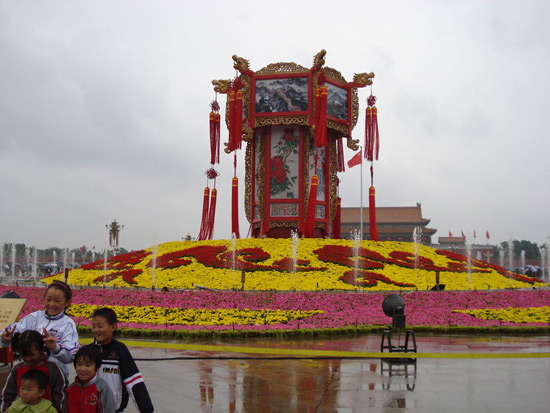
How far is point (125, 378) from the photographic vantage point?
461cm

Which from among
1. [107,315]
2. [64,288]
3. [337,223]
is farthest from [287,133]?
[107,315]

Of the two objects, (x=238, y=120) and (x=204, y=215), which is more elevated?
(x=238, y=120)

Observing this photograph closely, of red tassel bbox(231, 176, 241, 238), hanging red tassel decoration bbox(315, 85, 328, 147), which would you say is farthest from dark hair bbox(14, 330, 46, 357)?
red tassel bbox(231, 176, 241, 238)

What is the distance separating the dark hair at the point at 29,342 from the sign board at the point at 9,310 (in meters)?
1.69

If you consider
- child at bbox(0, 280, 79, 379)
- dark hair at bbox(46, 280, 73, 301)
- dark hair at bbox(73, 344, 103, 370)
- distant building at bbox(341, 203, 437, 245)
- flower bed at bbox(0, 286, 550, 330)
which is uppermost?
distant building at bbox(341, 203, 437, 245)

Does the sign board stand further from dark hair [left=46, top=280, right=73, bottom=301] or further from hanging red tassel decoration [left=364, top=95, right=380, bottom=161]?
hanging red tassel decoration [left=364, top=95, right=380, bottom=161]

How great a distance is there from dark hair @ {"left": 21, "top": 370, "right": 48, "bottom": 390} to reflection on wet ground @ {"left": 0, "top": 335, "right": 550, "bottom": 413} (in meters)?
2.86

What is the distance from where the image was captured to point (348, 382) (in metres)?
8.44

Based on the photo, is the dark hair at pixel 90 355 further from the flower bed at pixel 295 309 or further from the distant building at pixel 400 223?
the distant building at pixel 400 223

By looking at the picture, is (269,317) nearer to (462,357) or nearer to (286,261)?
(462,357)

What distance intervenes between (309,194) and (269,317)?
63.6ft

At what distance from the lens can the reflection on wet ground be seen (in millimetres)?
7105

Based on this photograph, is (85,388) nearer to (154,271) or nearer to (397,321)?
(397,321)

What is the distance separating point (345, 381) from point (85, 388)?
16.8 ft
